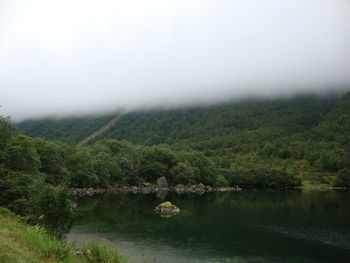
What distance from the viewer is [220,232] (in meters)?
59.7

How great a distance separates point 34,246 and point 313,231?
56671mm

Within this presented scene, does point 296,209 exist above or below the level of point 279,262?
below

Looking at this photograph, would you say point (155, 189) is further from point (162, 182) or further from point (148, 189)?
point (162, 182)

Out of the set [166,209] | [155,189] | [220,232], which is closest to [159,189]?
[155,189]

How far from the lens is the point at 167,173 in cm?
15425

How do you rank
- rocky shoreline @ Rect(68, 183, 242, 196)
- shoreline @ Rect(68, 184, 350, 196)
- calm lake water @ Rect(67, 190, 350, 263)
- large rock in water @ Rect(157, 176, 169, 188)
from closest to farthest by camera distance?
1. calm lake water @ Rect(67, 190, 350, 263)
2. rocky shoreline @ Rect(68, 183, 242, 196)
3. shoreline @ Rect(68, 184, 350, 196)
4. large rock in water @ Rect(157, 176, 169, 188)

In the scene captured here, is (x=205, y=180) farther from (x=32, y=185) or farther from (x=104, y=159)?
(x=32, y=185)

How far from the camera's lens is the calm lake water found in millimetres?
45250

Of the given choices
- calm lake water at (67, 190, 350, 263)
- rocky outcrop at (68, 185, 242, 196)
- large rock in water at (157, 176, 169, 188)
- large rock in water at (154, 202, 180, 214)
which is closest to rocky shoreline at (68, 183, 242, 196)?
rocky outcrop at (68, 185, 242, 196)

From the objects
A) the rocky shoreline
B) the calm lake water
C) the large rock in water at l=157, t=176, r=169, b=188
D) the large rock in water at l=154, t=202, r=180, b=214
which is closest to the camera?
the calm lake water

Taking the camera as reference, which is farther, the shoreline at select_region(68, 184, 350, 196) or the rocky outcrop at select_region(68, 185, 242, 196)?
the rocky outcrop at select_region(68, 185, 242, 196)

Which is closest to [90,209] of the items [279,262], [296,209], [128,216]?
[128,216]

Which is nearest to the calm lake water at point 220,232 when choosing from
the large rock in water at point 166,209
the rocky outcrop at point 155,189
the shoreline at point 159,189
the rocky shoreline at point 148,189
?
the large rock in water at point 166,209

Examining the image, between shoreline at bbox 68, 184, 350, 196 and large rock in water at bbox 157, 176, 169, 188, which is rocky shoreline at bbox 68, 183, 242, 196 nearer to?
shoreline at bbox 68, 184, 350, 196
